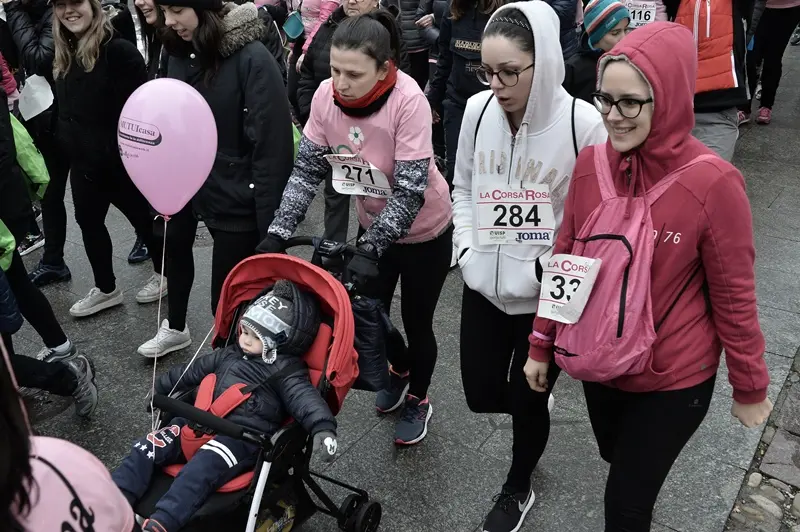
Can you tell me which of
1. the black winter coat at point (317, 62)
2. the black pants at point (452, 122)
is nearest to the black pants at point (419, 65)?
the black pants at point (452, 122)

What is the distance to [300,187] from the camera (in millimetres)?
3203

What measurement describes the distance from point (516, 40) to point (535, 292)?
2.77 feet

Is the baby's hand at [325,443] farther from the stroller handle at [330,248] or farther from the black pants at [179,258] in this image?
the black pants at [179,258]

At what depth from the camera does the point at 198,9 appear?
332 centimetres

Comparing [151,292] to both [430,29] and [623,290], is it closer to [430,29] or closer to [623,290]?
[430,29]

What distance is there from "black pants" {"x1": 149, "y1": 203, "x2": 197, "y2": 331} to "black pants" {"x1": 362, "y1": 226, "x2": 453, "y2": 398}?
1.23 meters

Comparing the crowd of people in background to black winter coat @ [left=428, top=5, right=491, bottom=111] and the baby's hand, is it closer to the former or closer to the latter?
black winter coat @ [left=428, top=5, right=491, bottom=111]

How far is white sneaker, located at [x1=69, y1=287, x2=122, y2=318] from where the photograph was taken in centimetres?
A: 480

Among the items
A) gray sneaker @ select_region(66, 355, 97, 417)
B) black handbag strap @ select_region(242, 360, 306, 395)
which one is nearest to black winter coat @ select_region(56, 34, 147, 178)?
gray sneaker @ select_region(66, 355, 97, 417)

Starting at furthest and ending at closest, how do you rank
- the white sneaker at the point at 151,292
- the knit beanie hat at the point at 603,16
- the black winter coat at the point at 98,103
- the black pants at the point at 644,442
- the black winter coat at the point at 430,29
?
1. the black winter coat at the point at 430,29
2. the white sneaker at the point at 151,292
3. the black winter coat at the point at 98,103
4. the knit beanie hat at the point at 603,16
5. the black pants at the point at 644,442

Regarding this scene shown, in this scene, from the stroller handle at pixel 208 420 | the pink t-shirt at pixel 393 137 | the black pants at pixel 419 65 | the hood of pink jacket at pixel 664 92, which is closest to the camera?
the hood of pink jacket at pixel 664 92

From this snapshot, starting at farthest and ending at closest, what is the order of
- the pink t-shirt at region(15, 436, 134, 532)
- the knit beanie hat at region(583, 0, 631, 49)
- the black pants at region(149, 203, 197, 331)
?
the black pants at region(149, 203, 197, 331), the knit beanie hat at region(583, 0, 631, 49), the pink t-shirt at region(15, 436, 134, 532)

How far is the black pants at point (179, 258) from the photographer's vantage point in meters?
4.04

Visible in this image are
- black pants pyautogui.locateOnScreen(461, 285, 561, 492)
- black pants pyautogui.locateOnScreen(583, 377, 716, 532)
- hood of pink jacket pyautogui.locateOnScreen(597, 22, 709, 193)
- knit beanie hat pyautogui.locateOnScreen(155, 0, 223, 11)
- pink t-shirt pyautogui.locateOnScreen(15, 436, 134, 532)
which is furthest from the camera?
knit beanie hat pyautogui.locateOnScreen(155, 0, 223, 11)
